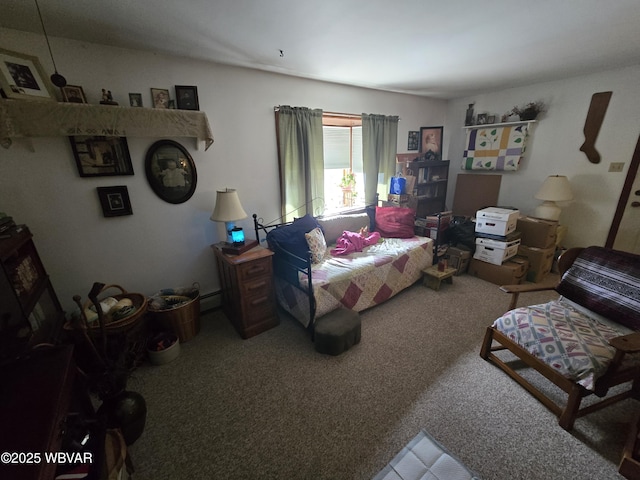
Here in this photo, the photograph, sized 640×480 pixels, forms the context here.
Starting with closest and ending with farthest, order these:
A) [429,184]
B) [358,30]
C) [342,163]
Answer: [358,30], [342,163], [429,184]

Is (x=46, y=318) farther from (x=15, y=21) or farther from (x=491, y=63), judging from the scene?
(x=491, y=63)

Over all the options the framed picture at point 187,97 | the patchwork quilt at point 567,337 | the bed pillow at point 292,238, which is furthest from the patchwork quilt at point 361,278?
the framed picture at point 187,97

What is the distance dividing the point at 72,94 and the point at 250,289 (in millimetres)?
1938

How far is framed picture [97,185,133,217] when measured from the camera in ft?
6.66

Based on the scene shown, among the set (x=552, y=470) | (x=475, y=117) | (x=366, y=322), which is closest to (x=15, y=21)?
(x=366, y=322)

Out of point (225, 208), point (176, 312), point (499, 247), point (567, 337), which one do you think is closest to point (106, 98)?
point (225, 208)

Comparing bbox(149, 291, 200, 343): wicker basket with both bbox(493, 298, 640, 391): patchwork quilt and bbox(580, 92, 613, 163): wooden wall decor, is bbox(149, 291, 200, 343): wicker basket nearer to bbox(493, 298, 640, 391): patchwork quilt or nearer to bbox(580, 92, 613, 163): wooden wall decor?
bbox(493, 298, 640, 391): patchwork quilt

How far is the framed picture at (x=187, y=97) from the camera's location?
217cm

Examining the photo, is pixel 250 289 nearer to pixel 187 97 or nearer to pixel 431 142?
pixel 187 97

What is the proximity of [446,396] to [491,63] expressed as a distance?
309 cm

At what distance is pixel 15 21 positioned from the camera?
1521mm

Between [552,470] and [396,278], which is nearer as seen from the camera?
[552,470]

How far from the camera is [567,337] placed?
5.07 feet

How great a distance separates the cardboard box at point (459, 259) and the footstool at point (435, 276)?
0.29 metres
